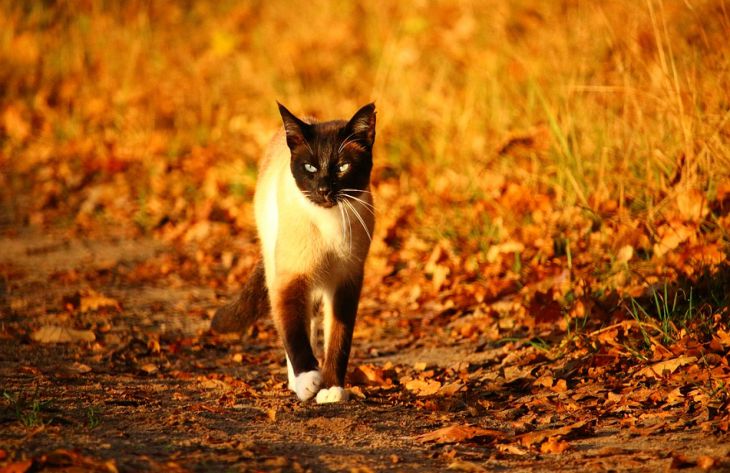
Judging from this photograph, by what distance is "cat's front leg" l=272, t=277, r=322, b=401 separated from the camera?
4.37 meters

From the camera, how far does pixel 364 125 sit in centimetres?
468

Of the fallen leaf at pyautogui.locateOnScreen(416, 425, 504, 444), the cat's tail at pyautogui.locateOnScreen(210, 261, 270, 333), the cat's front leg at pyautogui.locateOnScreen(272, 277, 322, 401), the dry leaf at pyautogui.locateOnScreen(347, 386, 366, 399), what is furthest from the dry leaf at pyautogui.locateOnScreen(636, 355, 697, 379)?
the cat's tail at pyautogui.locateOnScreen(210, 261, 270, 333)

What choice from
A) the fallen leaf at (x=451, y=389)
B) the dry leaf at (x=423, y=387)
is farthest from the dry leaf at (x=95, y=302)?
the fallen leaf at (x=451, y=389)

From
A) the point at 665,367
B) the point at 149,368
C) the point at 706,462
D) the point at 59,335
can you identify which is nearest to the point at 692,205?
the point at 665,367

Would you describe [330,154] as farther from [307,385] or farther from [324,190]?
[307,385]

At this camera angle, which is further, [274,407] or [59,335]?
[59,335]

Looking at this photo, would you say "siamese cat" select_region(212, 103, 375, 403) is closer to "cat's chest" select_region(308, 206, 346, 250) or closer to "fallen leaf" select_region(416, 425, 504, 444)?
"cat's chest" select_region(308, 206, 346, 250)

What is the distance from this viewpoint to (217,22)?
13.0 metres

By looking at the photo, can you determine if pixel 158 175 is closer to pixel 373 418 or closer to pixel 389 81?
pixel 389 81

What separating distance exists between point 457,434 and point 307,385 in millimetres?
887

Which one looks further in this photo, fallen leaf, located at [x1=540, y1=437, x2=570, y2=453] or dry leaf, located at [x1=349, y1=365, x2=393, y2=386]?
dry leaf, located at [x1=349, y1=365, x2=393, y2=386]

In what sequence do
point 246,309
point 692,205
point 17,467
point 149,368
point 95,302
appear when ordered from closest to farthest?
1. point 17,467
2. point 149,368
3. point 246,309
4. point 692,205
5. point 95,302

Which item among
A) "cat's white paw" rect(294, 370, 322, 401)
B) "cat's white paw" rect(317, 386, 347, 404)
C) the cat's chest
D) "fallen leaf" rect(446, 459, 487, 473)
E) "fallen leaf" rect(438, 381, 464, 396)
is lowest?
"fallen leaf" rect(438, 381, 464, 396)

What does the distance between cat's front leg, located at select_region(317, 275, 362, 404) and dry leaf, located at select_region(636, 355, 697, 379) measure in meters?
1.47
